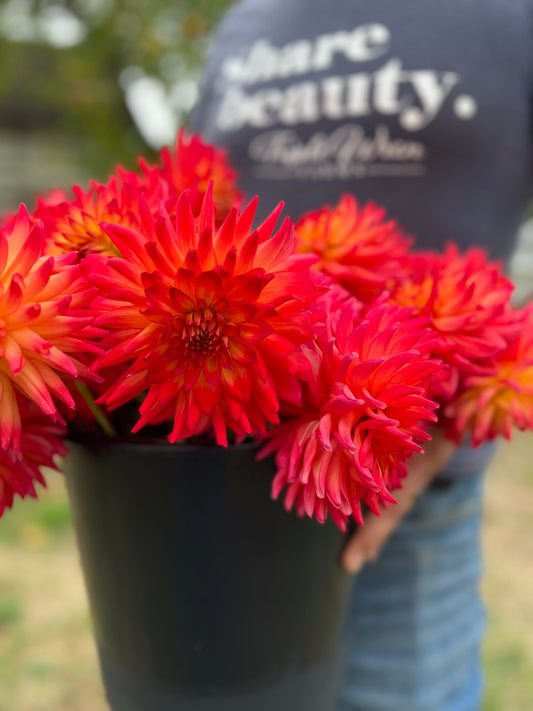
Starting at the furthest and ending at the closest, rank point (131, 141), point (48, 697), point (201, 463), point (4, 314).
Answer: point (131, 141) → point (48, 697) → point (201, 463) → point (4, 314)

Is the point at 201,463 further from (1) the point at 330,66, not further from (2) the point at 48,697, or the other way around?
(2) the point at 48,697

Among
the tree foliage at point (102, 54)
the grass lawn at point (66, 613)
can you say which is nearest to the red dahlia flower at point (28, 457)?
the grass lawn at point (66, 613)

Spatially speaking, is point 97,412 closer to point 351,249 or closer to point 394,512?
point 351,249

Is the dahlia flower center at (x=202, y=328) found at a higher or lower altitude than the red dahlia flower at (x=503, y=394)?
higher

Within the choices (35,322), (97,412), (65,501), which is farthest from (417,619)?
(65,501)

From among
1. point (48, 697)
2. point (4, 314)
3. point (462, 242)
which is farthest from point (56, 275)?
point (48, 697)

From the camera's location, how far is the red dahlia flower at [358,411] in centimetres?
34

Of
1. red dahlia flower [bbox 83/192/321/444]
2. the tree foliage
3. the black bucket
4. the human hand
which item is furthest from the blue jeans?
the tree foliage

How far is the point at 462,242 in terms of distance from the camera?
956mm

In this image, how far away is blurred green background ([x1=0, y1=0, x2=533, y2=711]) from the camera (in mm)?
1987

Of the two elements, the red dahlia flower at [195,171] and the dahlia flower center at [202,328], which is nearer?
the dahlia flower center at [202,328]

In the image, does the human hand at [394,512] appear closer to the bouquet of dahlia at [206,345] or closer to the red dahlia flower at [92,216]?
the bouquet of dahlia at [206,345]

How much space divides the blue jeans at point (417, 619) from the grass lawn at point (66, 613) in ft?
3.20

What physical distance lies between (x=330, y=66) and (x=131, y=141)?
9.99 feet
